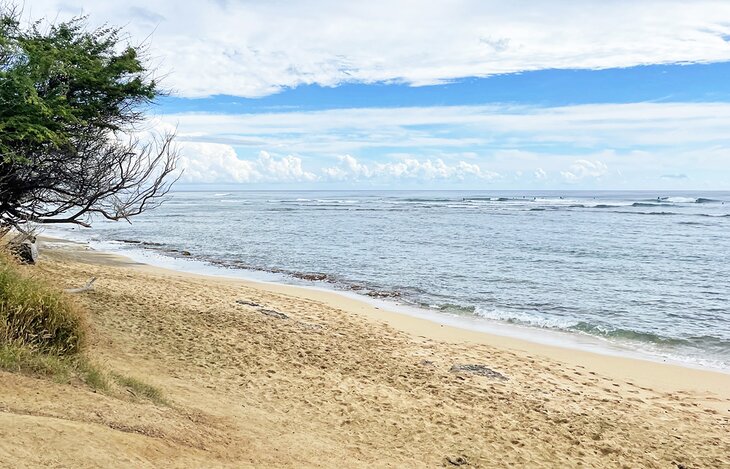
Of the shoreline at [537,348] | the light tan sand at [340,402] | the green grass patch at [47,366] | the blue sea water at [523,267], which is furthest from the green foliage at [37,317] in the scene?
the blue sea water at [523,267]

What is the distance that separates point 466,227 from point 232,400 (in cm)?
3939

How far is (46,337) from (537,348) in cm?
963

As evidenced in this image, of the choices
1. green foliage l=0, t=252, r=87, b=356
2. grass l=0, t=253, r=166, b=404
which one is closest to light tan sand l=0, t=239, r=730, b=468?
grass l=0, t=253, r=166, b=404

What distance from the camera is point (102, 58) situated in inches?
489

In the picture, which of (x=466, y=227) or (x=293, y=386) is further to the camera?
(x=466, y=227)

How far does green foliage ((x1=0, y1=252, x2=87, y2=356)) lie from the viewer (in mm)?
6555

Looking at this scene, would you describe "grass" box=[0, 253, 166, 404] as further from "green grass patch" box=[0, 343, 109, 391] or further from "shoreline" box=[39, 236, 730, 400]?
"shoreline" box=[39, 236, 730, 400]

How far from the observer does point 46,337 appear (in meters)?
6.86

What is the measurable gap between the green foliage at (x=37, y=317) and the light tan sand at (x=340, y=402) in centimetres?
84

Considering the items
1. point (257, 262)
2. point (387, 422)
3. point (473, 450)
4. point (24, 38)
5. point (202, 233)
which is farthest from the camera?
point (202, 233)

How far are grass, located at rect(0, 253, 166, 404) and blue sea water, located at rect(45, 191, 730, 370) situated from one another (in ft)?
35.2

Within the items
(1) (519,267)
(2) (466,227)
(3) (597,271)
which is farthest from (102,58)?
(2) (466,227)

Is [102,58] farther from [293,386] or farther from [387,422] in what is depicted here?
[387,422]

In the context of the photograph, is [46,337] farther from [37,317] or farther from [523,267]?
[523,267]
